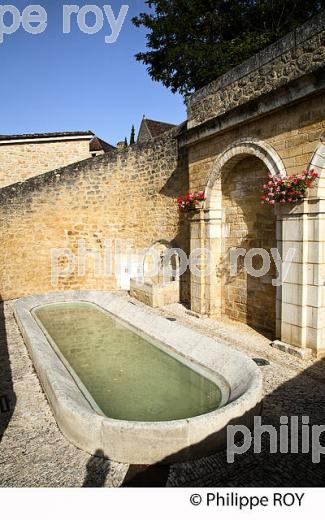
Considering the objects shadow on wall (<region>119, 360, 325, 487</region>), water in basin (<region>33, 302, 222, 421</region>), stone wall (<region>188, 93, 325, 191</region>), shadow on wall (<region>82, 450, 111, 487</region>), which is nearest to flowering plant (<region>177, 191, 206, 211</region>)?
stone wall (<region>188, 93, 325, 191</region>)

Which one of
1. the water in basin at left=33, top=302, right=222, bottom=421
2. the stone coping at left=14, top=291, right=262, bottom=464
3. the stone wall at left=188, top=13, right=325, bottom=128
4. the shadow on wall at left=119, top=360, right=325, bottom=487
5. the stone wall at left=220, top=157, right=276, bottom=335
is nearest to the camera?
the shadow on wall at left=119, top=360, right=325, bottom=487

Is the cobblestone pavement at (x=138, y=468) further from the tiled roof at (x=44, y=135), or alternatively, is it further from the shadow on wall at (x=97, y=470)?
the tiled roof at (x=44, y=135)

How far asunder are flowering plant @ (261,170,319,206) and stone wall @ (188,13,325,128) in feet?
4.87

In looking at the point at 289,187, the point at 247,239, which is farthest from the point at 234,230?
the point at 289,187

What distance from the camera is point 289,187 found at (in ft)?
16.4

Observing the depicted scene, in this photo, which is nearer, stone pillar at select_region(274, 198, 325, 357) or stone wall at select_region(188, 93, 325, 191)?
stone wall at select_region(188, 93, 325, 191)

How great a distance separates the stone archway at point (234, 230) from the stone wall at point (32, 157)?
35.9 ft

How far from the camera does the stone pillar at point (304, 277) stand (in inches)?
196

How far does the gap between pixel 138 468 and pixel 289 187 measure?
13.8ft

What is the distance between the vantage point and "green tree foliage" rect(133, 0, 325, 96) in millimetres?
11742

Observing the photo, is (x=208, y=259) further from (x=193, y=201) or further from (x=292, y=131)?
(x=292, y=131)

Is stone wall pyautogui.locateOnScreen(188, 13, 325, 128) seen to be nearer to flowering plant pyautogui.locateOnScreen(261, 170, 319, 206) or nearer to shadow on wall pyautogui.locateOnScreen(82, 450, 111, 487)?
flowering plant pyautogui.locateOnScreen(261, 170, 319, 206)
